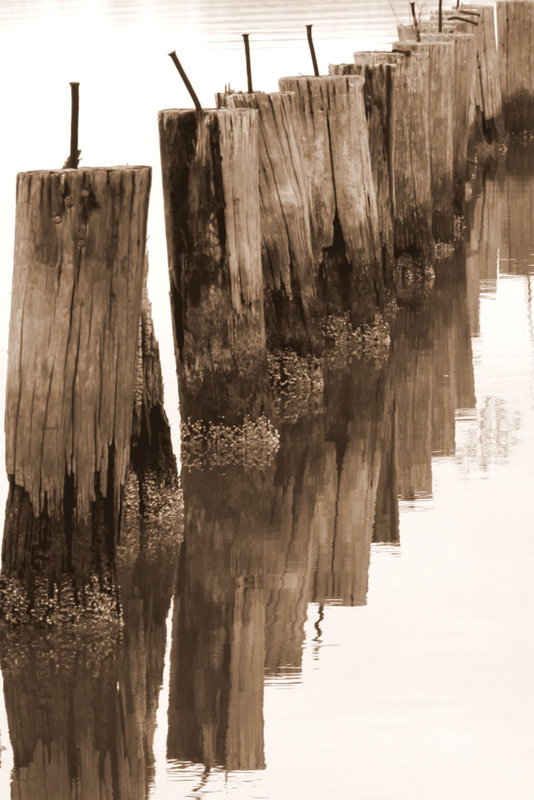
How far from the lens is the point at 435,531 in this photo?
6.73m

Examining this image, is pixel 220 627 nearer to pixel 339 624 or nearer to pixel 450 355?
pixel 339 624

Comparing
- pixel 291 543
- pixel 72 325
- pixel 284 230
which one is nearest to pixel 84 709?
pixel 72 325

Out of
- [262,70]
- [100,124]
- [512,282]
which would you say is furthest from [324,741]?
[262,70]

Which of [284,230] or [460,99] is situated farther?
[460,99]

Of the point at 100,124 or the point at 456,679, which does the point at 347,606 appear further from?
the point at 100,124

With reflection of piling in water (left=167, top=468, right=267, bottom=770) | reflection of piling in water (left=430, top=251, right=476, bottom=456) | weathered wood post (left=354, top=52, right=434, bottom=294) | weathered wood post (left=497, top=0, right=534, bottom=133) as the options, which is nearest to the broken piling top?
weathered wood post (left=354, top=52, right=434, bottom=294)

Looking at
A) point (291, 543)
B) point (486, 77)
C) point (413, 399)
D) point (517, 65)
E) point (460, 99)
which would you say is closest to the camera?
point (291, 543)

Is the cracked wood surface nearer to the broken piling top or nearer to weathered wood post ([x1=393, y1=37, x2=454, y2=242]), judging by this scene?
the broken piling top

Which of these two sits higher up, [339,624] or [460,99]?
[460,99]

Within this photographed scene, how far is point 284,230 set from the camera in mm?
7883

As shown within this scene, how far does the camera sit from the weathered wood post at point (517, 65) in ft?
58.2

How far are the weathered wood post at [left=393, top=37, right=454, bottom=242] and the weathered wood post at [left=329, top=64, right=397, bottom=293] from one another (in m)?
1.69

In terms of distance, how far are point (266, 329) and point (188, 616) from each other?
237cm

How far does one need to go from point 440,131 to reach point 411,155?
1212mm
